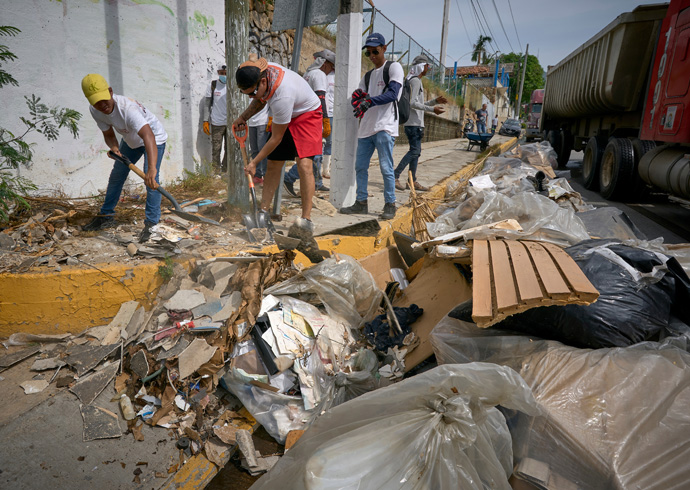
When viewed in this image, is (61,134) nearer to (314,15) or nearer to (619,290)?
(314,15)

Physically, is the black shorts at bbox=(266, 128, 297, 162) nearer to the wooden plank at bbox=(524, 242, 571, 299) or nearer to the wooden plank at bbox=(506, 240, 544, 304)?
the wooden plank at bbox=(506, 240, 544, 304)

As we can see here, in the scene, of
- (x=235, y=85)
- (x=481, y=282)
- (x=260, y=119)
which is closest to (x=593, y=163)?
(x=260, y=119)

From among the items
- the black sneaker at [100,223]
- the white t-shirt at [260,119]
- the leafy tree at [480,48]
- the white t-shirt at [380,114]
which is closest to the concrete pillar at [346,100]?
the white t-shirt at [380,114]

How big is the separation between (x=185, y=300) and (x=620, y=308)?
2245mm

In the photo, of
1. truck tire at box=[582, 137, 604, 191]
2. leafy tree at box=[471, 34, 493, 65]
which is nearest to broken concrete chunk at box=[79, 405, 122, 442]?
truck tire at box=[582, 137, 604, 191]

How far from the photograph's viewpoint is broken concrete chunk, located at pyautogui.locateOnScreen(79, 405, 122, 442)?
1.84 meters

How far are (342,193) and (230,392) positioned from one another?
285 centimetres

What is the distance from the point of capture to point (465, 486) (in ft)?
3.78

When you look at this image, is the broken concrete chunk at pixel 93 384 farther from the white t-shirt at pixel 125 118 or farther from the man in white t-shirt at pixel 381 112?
the man in white t-shirt at pixel 381 112

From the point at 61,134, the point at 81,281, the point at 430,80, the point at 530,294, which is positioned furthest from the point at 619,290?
the point at 430,80

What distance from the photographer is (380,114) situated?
4223 mm

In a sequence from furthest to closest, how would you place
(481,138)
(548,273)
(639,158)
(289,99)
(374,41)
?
(481,138), (639,158), (374,41), (289,99), (548,273)

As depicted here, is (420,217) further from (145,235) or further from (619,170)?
(619,170)

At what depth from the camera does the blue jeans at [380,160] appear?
4.27 m
